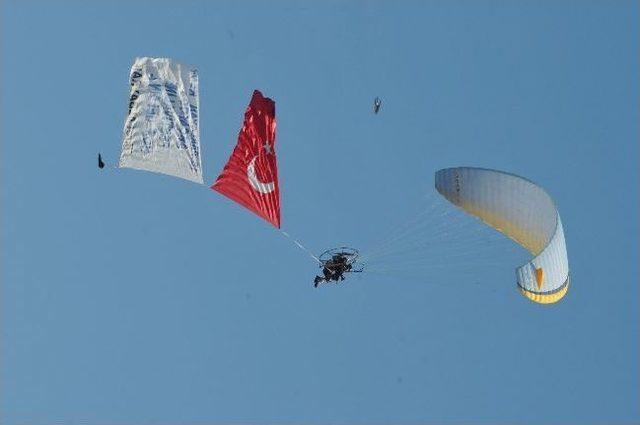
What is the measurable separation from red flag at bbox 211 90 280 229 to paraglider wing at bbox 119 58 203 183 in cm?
142

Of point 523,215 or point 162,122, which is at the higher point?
point 162,122

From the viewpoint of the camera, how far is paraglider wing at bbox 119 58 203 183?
156ft

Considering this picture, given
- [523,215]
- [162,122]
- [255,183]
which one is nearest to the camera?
[162,122]

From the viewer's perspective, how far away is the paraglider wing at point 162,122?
47.5 meters

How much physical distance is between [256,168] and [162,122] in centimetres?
389

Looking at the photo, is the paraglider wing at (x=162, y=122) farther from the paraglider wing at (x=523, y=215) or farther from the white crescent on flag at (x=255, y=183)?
the paraglider wing at (x=523, y=215)

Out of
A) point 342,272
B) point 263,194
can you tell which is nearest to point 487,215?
point 342,272

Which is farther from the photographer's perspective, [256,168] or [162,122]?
[256,168]

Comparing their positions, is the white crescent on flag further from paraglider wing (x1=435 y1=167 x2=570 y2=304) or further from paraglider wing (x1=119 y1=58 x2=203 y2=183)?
paraglider wing (x1=435 y1=167 x2=570 y2=304)

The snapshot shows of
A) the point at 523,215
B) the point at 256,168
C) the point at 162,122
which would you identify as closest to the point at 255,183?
the point at 256,168

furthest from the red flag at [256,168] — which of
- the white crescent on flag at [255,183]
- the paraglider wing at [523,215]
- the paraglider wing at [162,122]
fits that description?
the paraglider wing at [523,215]

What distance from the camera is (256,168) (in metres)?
48.8

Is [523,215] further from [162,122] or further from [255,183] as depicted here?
[162,122]

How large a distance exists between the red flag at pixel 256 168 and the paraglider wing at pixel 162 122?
1.42 m
